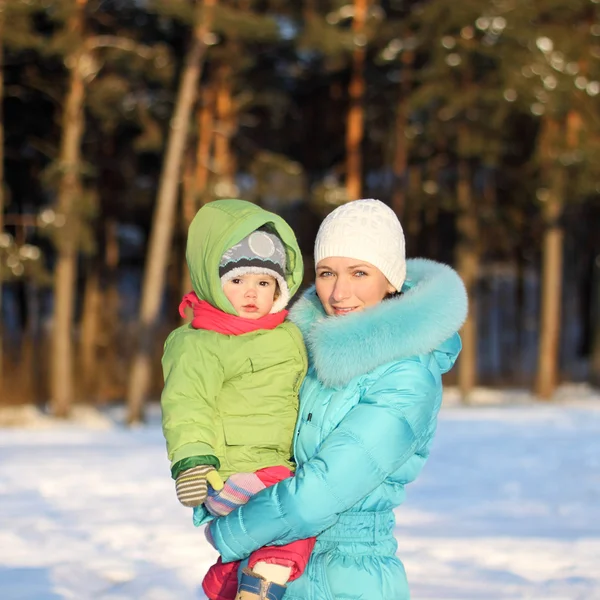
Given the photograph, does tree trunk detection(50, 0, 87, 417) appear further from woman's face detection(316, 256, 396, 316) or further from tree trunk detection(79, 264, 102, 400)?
woman's face detection(316, 256, 396, 316)

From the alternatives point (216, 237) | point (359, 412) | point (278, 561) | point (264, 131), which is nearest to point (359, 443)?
point (359, 412)

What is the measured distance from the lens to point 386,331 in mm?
2707

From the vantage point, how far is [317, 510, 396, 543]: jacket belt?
2783 mm

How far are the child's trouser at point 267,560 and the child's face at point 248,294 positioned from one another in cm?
47

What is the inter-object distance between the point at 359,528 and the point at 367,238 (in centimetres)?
80

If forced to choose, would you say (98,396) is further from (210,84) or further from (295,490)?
(295,490)

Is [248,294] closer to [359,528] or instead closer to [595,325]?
[359,528]

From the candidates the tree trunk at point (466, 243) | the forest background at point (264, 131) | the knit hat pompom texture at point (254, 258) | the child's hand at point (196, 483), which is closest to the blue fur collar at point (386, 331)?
the knit hat pompom texture at point (254, 258)

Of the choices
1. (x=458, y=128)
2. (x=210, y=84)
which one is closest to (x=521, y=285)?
(x=458, y=128)

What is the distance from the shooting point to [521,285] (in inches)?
1319

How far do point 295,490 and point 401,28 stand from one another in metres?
21.0

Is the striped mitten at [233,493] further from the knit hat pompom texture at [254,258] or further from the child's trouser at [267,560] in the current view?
the knit hat pompom texture at [254,258]

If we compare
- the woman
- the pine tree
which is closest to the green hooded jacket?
the woman

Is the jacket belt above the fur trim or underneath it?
underneath
